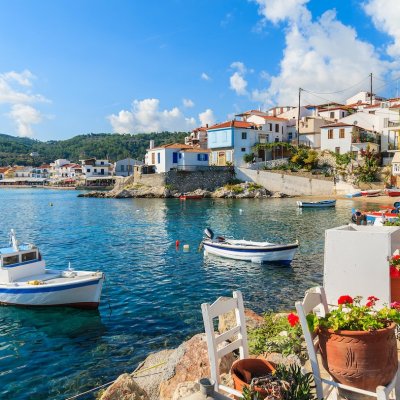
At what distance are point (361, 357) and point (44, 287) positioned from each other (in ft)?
44.5

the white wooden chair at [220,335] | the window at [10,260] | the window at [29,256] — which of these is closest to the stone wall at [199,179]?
the window at [29,256]

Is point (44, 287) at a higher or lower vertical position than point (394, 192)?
lower

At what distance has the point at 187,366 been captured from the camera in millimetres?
8102

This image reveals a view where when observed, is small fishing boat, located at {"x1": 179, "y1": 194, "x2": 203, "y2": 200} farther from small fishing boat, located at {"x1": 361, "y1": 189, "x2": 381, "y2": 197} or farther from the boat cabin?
the boat cabin

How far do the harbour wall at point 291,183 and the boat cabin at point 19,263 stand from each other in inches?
2048

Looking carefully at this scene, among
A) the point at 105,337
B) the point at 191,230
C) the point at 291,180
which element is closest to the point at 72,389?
the point at 105,337

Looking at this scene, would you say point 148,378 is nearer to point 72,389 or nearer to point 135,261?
point 72,389

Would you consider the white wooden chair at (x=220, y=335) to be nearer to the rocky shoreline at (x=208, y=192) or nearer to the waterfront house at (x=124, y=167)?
the rocky shoreline at (x=208, y=192)

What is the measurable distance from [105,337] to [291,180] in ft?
180

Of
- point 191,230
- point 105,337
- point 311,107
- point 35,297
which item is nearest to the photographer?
point 105,337

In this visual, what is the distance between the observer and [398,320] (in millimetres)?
4387

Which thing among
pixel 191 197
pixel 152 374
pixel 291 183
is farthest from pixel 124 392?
pixel 291 183

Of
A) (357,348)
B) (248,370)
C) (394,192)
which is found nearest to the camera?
(357,348)

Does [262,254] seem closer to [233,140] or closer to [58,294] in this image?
[58,294]
